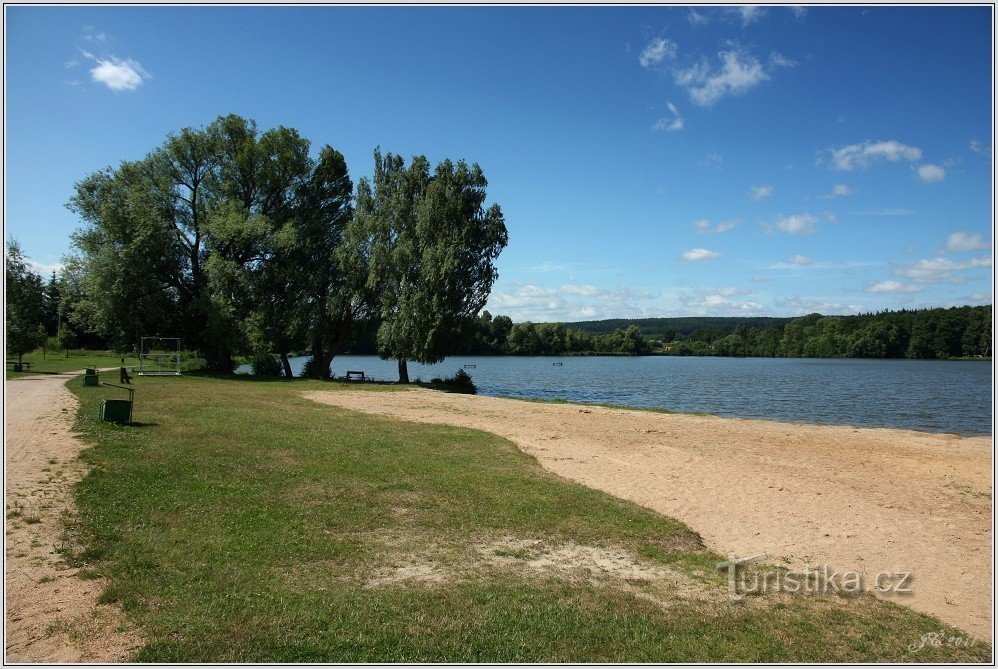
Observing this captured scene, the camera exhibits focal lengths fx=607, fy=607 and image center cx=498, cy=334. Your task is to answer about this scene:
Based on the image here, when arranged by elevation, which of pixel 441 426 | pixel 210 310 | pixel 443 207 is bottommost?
pixel 441 426

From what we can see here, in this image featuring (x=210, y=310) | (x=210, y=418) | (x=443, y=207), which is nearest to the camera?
(x=210, y=418)

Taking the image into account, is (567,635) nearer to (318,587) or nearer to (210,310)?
(318,587)

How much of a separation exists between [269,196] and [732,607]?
38.3 meters

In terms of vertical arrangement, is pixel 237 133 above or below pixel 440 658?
above

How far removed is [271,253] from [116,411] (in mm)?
23923

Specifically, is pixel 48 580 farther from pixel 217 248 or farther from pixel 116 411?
pixel 217 248

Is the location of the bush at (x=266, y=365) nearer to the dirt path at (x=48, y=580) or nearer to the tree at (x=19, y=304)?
the tree at (x=19, y=304)

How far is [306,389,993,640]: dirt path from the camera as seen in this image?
6922 mm

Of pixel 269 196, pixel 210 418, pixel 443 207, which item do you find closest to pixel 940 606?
pixel 210 418

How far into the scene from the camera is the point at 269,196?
38.2m

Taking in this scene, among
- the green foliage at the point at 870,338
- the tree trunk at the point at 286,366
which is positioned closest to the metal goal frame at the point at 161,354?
the tree trunk at the point at 286,366

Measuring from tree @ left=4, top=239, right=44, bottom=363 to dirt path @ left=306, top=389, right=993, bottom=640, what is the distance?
23763 mm

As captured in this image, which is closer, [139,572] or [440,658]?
[440,658]

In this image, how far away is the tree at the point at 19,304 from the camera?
32.0 meters
